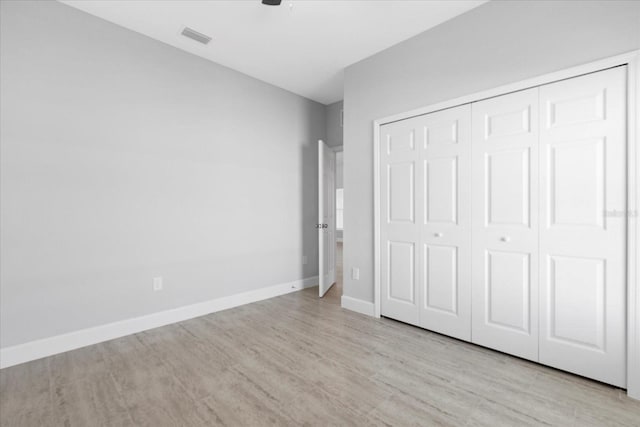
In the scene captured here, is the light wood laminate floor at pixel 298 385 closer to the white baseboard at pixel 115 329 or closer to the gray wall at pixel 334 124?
the white baseboard at pixel 115 329

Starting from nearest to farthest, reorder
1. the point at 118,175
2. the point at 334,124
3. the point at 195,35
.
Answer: the point at 118,175 → the point at 195,35 → the point at 334,124

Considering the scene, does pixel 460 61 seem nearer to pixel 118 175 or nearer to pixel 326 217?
pixel 326 217

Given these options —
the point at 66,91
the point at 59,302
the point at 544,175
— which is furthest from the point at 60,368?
the point at 544,175

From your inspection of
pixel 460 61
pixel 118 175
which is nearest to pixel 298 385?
pixel 118 175

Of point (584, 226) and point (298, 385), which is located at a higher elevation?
point (584, 226)

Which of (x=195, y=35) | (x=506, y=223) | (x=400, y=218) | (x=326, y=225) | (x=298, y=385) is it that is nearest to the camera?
(x=298, y=385)

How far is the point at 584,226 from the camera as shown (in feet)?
6.20

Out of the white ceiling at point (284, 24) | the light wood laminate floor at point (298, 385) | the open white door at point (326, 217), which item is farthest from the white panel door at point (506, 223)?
the open white door at point (326, 217)

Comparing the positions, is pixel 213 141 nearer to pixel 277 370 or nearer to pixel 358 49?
pixel 358 49

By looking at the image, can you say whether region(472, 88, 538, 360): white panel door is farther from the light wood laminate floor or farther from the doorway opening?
the doorway opening

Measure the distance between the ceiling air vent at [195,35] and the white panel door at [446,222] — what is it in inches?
88.4

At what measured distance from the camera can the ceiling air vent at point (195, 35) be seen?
2700mm

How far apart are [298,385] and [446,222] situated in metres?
1.79

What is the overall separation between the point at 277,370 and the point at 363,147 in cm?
235
